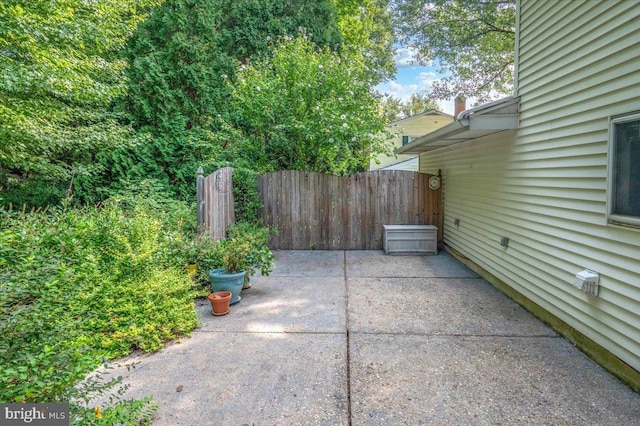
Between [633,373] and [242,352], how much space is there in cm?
294

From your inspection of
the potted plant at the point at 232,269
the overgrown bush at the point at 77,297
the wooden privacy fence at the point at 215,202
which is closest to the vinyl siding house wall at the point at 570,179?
the potted plant at the point at 232,269

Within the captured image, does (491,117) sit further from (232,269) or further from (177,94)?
(177,94)

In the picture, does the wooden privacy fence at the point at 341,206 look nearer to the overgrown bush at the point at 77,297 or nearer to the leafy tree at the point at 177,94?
the leafy tree at the point at 177,94

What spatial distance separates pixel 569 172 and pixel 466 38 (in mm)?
8552

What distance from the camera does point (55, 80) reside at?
5.07m

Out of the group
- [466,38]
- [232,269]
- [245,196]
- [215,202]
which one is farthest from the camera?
[466,38]

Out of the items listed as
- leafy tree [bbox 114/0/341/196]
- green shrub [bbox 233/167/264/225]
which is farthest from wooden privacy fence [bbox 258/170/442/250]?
leafy tree [bbox 114/0/341/196]

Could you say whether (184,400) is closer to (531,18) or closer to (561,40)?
(561,40)

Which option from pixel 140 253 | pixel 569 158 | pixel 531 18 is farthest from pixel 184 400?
pixel 531 18

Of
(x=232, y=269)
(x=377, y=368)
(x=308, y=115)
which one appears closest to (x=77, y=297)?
(x=232, y=269)

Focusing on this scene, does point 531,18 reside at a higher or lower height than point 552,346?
higher

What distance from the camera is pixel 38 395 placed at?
1.55m

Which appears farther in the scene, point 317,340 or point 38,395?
point 317,340

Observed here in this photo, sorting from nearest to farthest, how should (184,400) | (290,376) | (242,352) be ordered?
(184,400), (290,376), (242,352)
